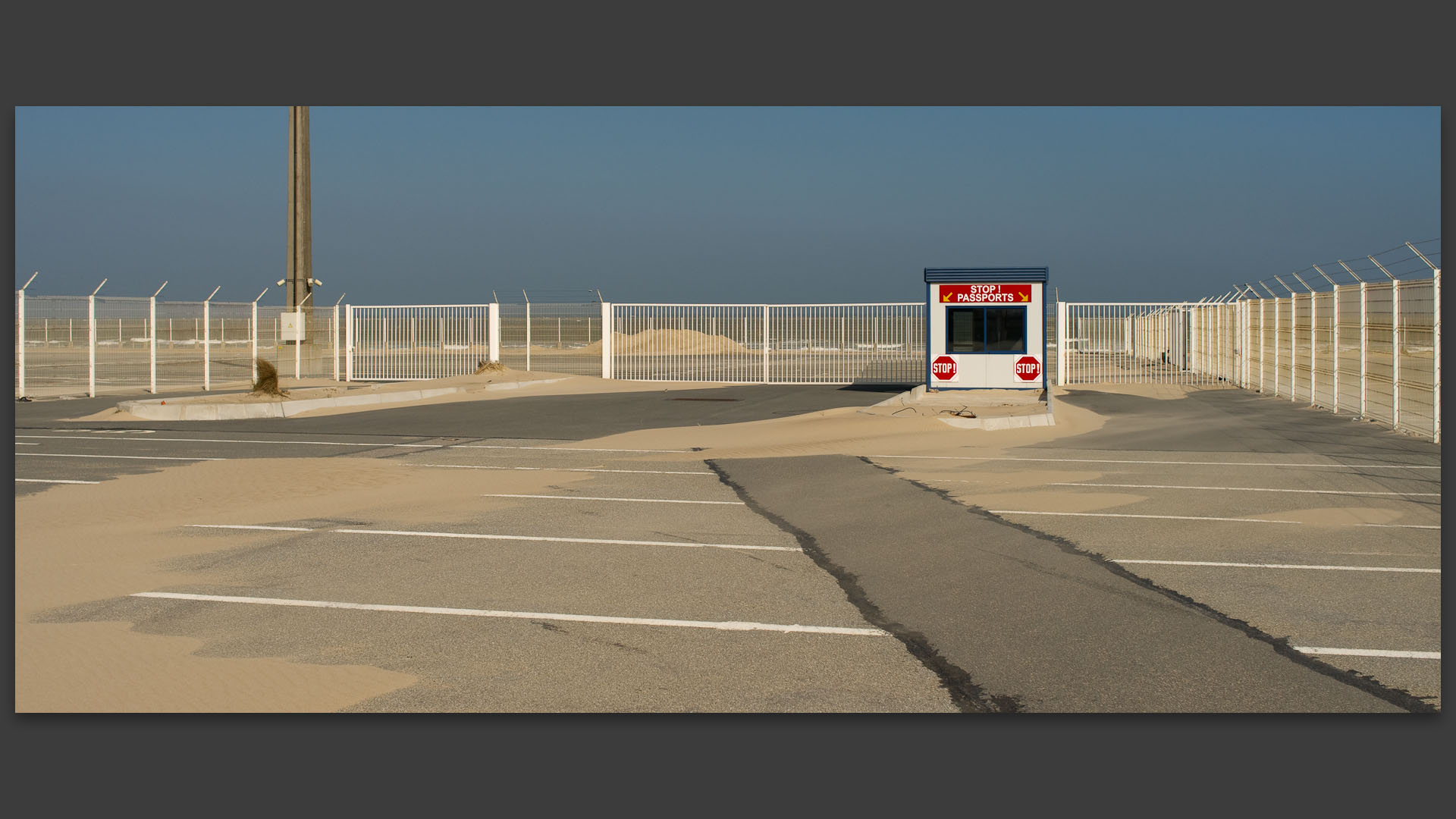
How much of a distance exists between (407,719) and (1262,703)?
3.66 m

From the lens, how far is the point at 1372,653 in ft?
19.6

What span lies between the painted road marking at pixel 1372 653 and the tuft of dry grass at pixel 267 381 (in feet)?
67.2

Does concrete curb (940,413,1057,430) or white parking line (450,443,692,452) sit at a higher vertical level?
concrete curb (940,413,1057,430)

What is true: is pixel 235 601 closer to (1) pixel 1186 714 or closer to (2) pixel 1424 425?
(1) pixel 1186 714

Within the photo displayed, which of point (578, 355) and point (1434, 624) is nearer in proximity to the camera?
point (1434, 624)

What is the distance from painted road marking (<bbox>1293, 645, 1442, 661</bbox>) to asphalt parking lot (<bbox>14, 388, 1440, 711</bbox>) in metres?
0.02

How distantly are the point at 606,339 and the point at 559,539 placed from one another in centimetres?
2554

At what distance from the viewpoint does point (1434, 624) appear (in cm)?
656

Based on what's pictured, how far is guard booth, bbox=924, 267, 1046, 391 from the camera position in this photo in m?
24.6

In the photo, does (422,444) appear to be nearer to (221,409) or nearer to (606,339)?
(221,409)

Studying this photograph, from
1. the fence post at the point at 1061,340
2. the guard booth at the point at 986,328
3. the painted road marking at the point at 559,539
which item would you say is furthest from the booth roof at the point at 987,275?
the painted road marking at the point at 559,539

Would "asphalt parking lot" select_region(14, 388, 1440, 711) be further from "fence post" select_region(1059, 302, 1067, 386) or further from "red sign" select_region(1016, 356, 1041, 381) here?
"fence post" select_region(1059, 302, 1067, 386)

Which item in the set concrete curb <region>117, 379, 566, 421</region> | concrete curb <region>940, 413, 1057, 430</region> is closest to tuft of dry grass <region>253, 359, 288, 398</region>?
concrete curb <region>117, 379, 566, 421</region>

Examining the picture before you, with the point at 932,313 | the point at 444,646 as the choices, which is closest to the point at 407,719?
the point at 444,646
